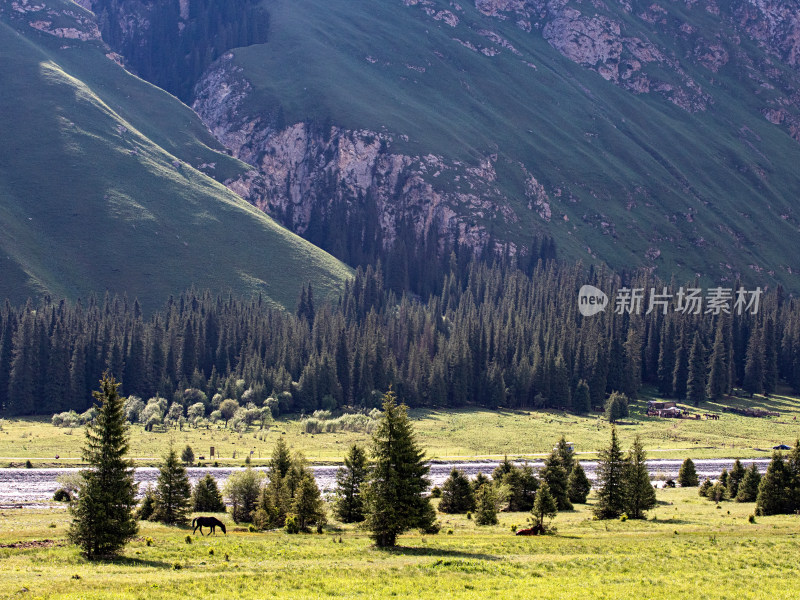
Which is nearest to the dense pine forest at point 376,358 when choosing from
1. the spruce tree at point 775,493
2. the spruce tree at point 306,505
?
the spruce tree at point 306,505

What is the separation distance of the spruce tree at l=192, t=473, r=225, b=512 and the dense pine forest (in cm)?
8160

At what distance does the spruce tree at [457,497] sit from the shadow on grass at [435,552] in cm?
2197

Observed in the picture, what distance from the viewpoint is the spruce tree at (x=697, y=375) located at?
568 feet

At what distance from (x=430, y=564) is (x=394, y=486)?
760 cm

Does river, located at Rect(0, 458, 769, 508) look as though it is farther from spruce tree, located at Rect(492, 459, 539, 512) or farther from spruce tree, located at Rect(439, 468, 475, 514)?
spruce tree, located at Rect(492, 459, 539, 512)

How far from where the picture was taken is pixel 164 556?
1811 inches

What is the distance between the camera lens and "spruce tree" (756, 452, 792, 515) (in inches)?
2574

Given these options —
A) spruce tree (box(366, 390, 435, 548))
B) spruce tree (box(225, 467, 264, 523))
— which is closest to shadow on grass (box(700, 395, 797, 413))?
spruce tree (box(225, 467, 264, 523))

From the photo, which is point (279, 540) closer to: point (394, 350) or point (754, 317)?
point (394, 350)

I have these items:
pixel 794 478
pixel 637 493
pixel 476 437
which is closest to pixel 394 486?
pixel 637 493

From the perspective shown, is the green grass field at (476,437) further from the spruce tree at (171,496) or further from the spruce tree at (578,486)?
the spruce tree at (171,496)

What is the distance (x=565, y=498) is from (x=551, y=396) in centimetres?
9684

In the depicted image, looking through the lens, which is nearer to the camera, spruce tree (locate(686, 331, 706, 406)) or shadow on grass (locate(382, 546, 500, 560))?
shadow on grass (locate(382, 546, 500, 560))

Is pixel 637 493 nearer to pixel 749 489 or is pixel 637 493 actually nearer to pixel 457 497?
pixel 749 489
